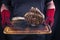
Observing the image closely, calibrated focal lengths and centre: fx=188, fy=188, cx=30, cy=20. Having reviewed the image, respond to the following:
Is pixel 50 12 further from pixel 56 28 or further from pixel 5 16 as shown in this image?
pixel 5 16

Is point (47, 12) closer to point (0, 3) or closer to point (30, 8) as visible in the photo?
point (30, 8)

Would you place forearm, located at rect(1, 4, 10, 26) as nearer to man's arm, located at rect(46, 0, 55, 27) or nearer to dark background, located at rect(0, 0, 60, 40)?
dark background, located at rect(0, 0, 60, 40)

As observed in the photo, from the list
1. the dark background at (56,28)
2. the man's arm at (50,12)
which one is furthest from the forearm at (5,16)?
the man's arm at (50,12)

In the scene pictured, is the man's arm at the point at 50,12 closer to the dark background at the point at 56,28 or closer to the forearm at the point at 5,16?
the dark background at the point at 56,28

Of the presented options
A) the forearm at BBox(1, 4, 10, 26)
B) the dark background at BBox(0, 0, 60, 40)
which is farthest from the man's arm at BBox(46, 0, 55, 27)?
the forearm at BBox(1, 4, 10, 26)

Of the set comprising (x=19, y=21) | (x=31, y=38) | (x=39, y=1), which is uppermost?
(x=39, y=1)

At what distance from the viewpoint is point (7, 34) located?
1098 millimetres

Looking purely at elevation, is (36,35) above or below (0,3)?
below

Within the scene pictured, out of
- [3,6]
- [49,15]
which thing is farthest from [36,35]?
[3,6]

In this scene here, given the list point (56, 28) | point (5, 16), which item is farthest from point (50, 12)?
point (5, 16)

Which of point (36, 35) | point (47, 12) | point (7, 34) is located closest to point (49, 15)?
point (47, 12)

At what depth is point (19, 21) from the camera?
43.1 inches

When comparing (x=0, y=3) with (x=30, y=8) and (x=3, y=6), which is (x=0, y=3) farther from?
(x=30, y=8)

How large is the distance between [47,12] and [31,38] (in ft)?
0.59
